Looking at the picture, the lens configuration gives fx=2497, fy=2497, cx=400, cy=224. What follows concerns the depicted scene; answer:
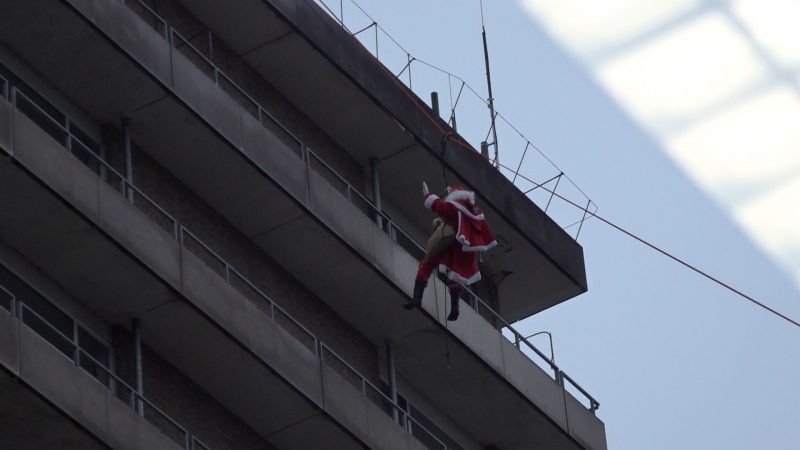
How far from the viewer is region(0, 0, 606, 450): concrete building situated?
122 ft

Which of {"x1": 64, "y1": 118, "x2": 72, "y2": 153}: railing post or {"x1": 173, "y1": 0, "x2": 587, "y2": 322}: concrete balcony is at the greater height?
{"x1": 173, "y1": 0, "x2": 587, "y2": 322}: concrete balcony

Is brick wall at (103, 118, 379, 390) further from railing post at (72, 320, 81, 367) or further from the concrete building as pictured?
railing post at (72, 320, 81, 367)

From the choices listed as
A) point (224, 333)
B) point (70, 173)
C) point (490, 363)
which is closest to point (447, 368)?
point (490, 363)

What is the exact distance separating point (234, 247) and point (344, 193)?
3.68 metres

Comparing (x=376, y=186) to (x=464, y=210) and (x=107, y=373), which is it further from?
(x=107, y=373)

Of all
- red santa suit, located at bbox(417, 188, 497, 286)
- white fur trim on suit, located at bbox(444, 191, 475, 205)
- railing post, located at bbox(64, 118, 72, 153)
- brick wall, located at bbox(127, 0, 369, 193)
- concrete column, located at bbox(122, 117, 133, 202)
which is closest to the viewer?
red santa suit, located at bbox(417, 188, 497, 286)

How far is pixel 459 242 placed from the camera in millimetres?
37531

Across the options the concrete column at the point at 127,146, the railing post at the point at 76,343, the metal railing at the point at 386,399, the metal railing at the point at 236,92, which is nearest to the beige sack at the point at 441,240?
the metal railing at the point at 386,399

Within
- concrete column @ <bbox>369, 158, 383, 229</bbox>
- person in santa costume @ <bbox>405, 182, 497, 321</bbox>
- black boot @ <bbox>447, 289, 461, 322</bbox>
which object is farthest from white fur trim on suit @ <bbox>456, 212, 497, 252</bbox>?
concrete column @ <bbox>369, 158, 383, 229</bbox>

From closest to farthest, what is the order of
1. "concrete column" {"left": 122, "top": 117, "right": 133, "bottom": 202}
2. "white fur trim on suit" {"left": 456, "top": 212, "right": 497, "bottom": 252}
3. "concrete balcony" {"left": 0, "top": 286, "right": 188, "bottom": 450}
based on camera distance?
"concrete balcony" {"left": 0, "top": 286, "right": 188, "bottom": 450}
"white fur trim on suit" {"left": 456, "top": 212, "right": 497, "bottom": 252}
"concrete column" {"left": 122, "top": 117, "right": 133, "bottom": 202}

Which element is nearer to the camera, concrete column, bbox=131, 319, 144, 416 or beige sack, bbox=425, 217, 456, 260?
beige sack, bbox=425, 217, 456, 260

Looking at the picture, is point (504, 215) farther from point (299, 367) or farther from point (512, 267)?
point (299, 367)

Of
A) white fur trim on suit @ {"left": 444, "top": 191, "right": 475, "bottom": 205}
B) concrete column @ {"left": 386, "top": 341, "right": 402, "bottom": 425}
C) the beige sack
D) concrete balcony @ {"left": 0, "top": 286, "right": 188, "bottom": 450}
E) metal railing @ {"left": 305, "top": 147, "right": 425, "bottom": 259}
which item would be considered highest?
metal railing @ {"left": 305, "top": 147, "right": 425, "bottom": 259}

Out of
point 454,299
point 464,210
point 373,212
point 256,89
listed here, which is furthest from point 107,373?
point 373,212
